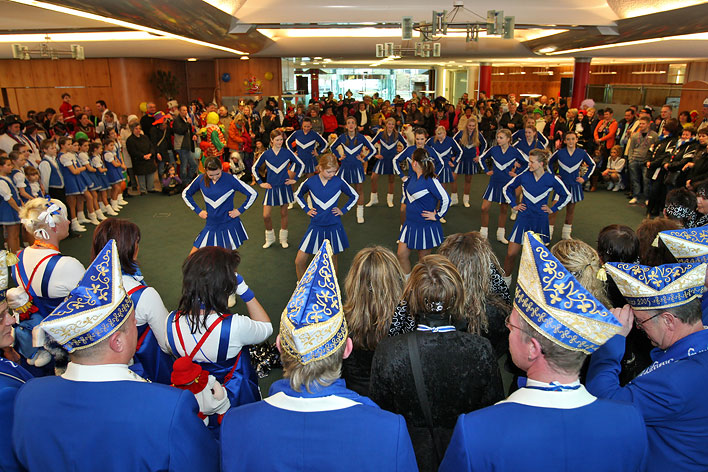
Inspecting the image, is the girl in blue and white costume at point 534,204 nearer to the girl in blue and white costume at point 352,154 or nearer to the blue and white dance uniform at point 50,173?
the girl in blue and white costume at point 352,154

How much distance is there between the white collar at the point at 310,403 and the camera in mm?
1561

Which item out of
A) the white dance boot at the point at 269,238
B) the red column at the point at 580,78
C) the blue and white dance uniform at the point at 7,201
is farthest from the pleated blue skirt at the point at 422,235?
the red column at the point at 580,78

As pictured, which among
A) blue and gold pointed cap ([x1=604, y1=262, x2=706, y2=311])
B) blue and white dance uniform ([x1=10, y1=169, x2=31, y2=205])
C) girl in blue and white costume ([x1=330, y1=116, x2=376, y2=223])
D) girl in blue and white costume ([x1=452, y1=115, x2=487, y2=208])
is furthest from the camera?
girl in blue and white costume ([x1=452, y1=115, x2=487, y2=208])

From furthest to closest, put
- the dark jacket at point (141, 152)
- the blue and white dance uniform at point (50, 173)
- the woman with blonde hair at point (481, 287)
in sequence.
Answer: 1. the dark jacket at point (141, 152)
2. the blue and white dance uniform at point (50, 173)
3. the woman with blonde hair at point (481, 287)

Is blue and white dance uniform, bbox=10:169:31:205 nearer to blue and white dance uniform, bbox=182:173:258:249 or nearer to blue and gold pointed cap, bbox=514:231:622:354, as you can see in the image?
blue and white dance uniform, bbox=182:173:258:249

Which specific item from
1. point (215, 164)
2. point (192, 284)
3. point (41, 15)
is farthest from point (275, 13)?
point (192, 284)

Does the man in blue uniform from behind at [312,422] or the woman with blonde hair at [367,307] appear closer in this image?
the man in blue uniform from behind at [312,422]

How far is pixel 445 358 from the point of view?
7.02ft

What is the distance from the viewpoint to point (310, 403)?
157 cm

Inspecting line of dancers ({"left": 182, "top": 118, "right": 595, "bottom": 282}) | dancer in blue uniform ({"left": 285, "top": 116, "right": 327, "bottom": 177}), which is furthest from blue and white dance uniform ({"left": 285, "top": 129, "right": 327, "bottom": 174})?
line of dancers ({"left": 182, "top": 118, "right": 595, "bottom": 282})

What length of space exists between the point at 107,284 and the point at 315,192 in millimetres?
3923

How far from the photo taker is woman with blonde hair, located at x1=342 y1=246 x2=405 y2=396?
2.67m

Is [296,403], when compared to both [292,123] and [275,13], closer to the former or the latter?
[275,13]

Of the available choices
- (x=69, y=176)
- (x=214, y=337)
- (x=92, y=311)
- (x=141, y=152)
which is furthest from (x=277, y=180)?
(x=92, y=311)
